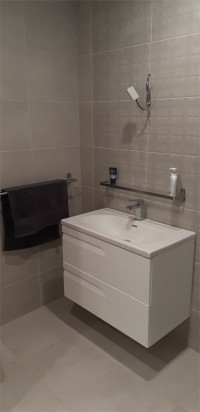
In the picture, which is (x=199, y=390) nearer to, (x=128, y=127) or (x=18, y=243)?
(x=18, y=243)

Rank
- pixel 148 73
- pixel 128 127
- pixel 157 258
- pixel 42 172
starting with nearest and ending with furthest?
pixel 157 258 → pixel 148 73 → pixel 128 127 → pixel 42 172

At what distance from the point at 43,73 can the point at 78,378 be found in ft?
5.91

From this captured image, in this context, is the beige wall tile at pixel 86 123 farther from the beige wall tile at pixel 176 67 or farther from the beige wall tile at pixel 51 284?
the beige wall tile at pixel 51 284

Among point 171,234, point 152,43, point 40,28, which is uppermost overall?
point 40,28

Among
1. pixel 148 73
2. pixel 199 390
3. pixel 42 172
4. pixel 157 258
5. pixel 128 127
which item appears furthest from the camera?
pixel 42 172

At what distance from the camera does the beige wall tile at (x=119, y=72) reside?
1.88 meters

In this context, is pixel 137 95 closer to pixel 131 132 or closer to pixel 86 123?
pixel 131 132

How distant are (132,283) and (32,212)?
2.66 ft

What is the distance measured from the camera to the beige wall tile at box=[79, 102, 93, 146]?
2286 mm

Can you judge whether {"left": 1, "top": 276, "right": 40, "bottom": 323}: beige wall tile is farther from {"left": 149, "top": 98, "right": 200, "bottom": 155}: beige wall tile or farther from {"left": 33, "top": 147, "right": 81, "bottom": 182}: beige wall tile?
{"left": 149, "top": 98, "right": 200, "bottom": 155}: beige wall tile

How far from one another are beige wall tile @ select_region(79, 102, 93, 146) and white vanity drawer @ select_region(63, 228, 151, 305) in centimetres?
72

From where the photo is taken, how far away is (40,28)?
6.68 feet

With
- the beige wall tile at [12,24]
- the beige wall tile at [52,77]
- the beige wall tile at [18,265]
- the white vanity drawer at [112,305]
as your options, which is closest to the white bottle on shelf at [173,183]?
the white vanity drawer at [112,305]

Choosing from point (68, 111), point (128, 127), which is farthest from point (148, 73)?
point (68, 111)
